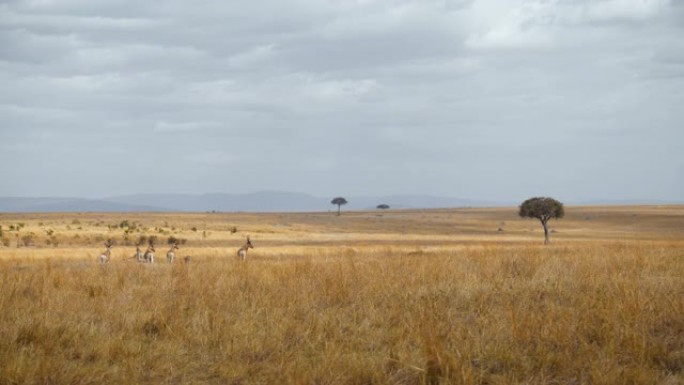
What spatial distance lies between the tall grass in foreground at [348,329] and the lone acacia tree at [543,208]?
54.1 m

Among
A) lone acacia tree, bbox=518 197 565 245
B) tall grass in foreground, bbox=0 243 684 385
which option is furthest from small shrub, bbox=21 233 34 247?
lone acacia tree, bbox=518 197 565 245

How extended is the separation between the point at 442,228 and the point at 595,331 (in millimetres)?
89833

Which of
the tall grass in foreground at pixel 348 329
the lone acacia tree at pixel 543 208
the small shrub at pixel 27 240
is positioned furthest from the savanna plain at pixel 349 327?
the lone acacia tree at pixel 543 208

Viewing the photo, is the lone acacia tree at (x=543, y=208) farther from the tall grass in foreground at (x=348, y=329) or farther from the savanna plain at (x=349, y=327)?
the tall grass in foreground at (x=348, y=329)

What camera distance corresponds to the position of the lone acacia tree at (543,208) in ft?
214

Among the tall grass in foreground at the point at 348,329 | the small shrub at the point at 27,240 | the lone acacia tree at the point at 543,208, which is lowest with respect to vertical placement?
the small shrub at the point at 27,240

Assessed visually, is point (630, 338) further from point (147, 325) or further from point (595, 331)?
point (147, 325)

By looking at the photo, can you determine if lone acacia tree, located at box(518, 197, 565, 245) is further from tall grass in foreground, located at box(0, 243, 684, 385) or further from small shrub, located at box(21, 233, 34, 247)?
tall grass in foreground, located at box(0, 243, 684, 385)

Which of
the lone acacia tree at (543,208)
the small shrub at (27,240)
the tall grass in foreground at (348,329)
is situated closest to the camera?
the tall grass in foreground at (348,329)

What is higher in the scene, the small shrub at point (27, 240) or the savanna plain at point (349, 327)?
the savanna plain at point (349, 327)

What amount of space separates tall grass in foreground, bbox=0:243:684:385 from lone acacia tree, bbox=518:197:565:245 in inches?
2129

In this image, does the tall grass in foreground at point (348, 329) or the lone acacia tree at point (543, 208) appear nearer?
Result: the tall grass in foreground at point (348, 329)

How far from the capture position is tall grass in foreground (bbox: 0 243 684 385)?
6.84m

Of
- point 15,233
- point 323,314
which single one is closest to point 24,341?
point 323,314
